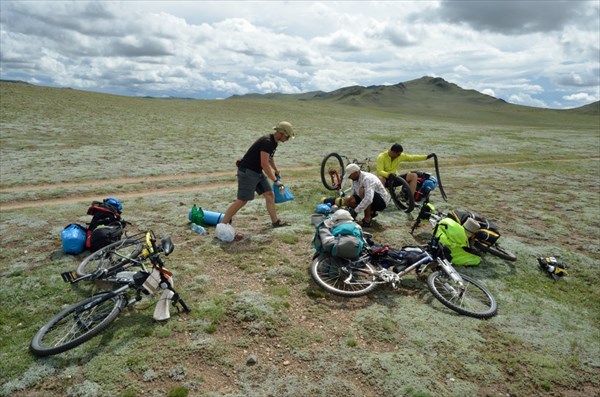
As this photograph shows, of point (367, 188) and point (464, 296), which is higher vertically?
point (367, 188)

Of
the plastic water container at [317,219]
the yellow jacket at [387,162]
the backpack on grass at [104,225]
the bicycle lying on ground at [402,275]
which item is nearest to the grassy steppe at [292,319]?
the bicycle lying on ground at [402,275]

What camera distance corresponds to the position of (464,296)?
8.80 meters

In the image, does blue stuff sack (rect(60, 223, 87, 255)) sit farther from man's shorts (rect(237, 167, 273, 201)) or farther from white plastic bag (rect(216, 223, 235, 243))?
man's shorts (rect(237, 167, 273, 201))

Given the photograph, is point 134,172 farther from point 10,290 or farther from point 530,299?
point 530,299

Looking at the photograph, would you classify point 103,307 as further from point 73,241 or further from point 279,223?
point 279,223

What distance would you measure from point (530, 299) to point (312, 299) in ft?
18.2

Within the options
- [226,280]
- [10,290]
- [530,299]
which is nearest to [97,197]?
[10,290]

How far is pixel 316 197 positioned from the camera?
56.0 ft

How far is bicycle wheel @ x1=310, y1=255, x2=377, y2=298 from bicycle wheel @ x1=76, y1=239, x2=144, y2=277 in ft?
14.8

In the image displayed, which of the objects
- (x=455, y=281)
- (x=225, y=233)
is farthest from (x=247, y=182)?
(x=455, y=281)

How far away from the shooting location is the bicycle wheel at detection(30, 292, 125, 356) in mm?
6590

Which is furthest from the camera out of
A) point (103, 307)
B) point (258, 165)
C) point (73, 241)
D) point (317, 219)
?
point (317, 219)

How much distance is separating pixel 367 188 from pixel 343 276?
3986 millimetres

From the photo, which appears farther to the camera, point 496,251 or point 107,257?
point 496,251
